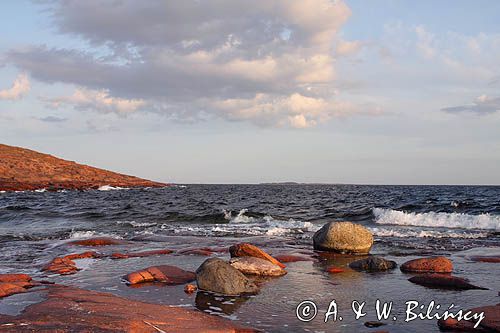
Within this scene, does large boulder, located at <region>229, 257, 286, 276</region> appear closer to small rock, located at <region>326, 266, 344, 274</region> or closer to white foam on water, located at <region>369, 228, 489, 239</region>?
small rock, located at <region>326, 266, 344, 274</region>

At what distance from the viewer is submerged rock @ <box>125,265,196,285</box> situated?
11.7 meters

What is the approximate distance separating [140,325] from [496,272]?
10.7m

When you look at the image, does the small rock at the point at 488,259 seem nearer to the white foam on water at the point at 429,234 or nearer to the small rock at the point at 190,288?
the white foam on water at the point at 429,234

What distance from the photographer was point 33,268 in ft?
46.6

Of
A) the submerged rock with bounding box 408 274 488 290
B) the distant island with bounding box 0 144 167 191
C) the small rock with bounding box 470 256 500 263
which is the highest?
the distant island with bounding box 0 144 167 191

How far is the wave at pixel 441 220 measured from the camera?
28.9 metres

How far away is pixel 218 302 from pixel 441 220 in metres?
25.5

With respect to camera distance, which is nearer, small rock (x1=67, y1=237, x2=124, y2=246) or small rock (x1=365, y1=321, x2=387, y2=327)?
small rock (x1=365, y1=321, x2=387, y2=327)

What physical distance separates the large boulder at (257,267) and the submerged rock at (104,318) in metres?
4.18

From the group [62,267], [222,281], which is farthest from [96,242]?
[222,281]

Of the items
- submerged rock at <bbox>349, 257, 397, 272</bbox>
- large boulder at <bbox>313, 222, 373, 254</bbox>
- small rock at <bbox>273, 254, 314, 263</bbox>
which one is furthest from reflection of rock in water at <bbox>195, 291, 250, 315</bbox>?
large boulder at <bbox>313, 222, 373, 254</bbox>

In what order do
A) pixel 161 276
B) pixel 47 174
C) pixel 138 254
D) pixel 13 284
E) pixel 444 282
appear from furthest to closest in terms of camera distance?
pixel 47 174
pixel 138 254
pixel 161 276
pixel 444 282
pixel 13 284

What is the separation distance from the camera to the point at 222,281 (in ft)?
34.4

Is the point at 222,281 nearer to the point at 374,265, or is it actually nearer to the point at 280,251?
the point at 374,265
